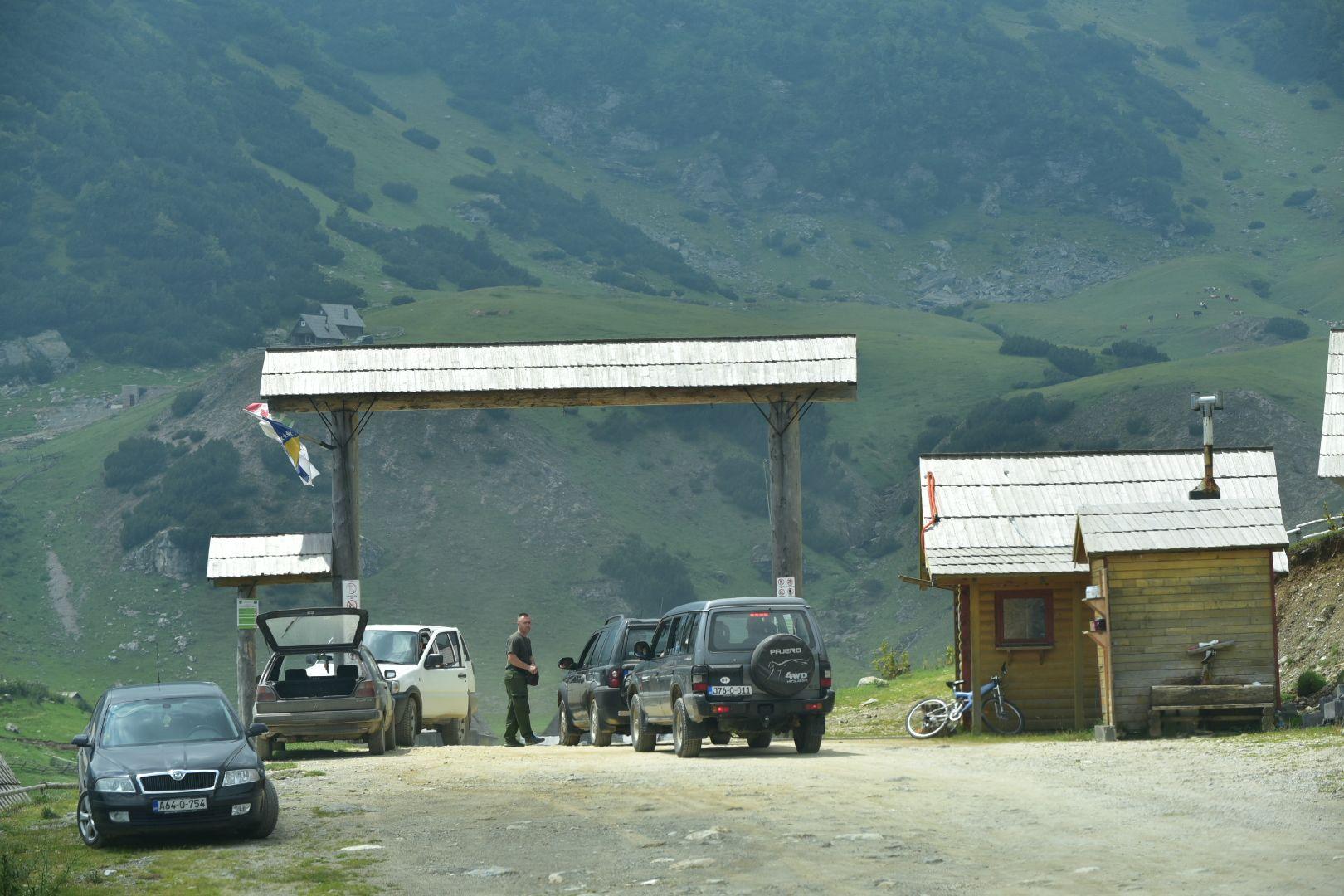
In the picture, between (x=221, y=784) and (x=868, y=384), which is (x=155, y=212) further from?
(x=221, y=784)

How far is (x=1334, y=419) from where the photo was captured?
1222 inches

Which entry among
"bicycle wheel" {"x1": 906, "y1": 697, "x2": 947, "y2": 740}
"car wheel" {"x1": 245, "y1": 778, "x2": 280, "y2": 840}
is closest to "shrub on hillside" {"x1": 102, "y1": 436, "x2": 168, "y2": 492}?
"bicycle wheel" {"x1": 906, "y1": 697, "x2": 947, "y2": 740}

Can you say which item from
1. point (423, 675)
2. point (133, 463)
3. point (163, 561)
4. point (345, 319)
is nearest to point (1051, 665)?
point (423, 675)

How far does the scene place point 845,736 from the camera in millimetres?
28844

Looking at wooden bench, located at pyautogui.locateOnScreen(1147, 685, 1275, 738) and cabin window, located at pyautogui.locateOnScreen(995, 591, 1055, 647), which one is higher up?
cabin window, located at pyautogui.locateOnScreen(995, 591, 1055, 647)

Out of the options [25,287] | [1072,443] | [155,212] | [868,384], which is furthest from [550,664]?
[155,212]

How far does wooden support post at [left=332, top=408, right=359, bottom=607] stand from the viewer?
29109mm

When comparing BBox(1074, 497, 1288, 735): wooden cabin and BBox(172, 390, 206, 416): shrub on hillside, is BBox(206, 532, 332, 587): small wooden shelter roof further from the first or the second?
BBox(172, 390, 206, 416): shrub on hillside

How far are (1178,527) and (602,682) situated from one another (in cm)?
911

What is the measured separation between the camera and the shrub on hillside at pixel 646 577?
10569 cm

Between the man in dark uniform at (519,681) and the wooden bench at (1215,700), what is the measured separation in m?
9.86

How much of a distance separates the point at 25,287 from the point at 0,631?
72770mm

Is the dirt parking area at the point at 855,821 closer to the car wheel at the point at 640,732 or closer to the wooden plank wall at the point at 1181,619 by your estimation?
the car wheel at the point at 640,732

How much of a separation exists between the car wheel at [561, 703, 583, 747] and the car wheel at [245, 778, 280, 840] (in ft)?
44.9
